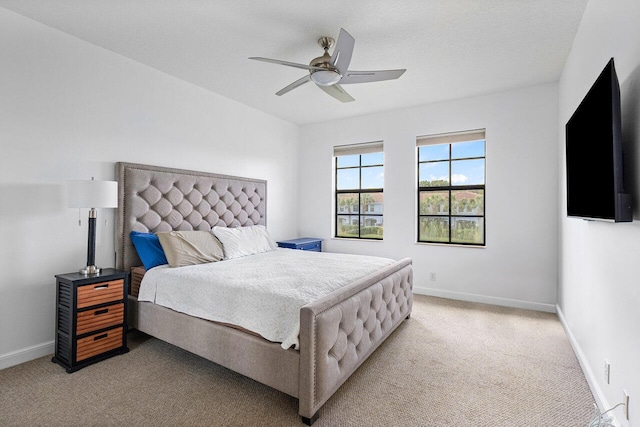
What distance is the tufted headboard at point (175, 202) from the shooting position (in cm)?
302

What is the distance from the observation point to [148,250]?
9.64 feet

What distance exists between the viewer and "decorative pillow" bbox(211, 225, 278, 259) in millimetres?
3463

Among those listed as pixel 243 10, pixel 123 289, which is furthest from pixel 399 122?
pixel 123 289

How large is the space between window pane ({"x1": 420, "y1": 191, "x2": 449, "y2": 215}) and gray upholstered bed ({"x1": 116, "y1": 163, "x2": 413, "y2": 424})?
140cm

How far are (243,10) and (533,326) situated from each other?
396cm

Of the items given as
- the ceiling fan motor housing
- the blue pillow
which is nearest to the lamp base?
the blue pillow

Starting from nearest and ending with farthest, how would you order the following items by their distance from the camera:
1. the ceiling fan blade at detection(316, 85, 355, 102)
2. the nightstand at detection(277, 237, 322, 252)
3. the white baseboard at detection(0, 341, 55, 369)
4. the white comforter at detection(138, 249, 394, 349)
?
the white comforter at detection(138, 249, 394, 349) → the white baseboard at detection(0, 341, 55, 369) → the ceiling fan blade at detection(316, 85, 355, 102) → the nightstand at detection(277, 237, 322, 252)

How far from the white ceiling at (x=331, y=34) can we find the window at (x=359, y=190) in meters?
1.45

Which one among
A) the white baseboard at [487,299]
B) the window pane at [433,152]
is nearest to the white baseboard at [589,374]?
the white baseboard at [487,299]

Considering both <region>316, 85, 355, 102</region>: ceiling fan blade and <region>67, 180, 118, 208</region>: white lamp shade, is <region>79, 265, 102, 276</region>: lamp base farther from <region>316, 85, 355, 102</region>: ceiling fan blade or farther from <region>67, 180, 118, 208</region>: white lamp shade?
<region>316, 85, 355, 102</region>: ceiling fan blade

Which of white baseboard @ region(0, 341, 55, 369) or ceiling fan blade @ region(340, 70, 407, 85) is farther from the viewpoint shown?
ceiling fan blade @ region(340, 70, 407, 85)

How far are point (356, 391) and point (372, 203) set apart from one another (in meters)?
3.28

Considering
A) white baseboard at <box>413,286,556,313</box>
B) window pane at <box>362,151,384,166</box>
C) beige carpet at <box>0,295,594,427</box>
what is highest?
window pane at <box>362,151,384,166</box>

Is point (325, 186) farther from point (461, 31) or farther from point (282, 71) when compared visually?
point (461, 31)
